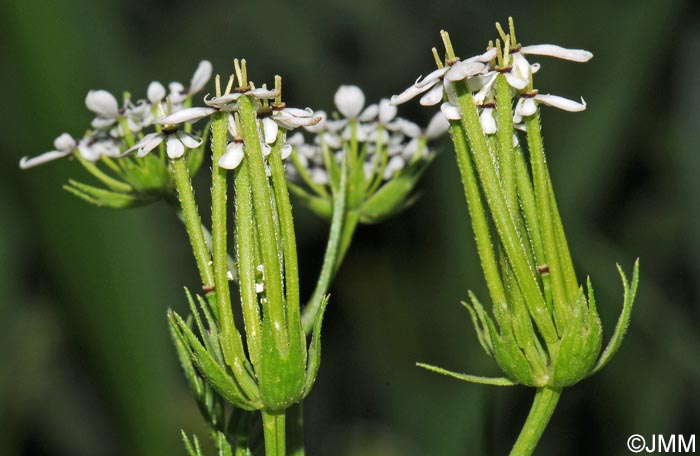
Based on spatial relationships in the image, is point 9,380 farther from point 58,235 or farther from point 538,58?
point 538,58

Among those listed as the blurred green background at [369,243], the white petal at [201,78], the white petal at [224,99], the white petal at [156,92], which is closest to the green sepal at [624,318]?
the white petal at [224,99]

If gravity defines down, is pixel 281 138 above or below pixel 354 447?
above

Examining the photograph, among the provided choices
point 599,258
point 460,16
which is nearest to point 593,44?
point 460,16

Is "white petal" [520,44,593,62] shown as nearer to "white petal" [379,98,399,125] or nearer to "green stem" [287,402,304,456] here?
"white petal" [379,98,399,125]

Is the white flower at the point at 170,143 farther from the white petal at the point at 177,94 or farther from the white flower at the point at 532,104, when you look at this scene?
the white flower at the point at 532,104

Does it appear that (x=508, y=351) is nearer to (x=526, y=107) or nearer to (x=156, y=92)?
(x=526, y=107)

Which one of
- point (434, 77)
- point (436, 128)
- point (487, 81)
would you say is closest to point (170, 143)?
point (434, 77)
